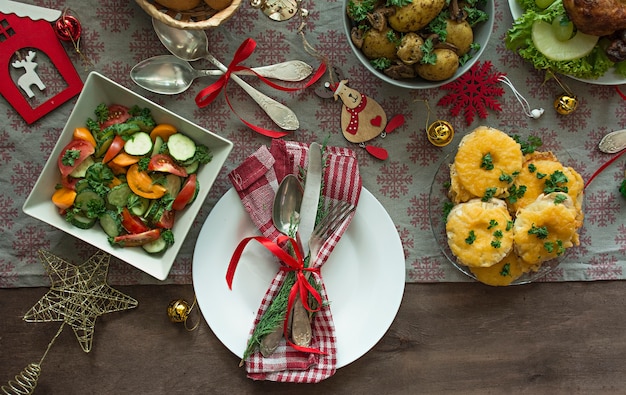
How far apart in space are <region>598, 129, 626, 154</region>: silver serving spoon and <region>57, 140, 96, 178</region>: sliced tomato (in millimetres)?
1338

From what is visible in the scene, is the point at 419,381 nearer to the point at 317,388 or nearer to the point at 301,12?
the point at 317,388

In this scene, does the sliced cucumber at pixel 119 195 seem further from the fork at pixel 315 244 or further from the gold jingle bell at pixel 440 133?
the gold jingle bell at pixel 440 133

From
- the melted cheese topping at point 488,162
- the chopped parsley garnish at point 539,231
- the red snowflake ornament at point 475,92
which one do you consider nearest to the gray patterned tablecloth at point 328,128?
the red snowflake ornament at point 475,92

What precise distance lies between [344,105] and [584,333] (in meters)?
0.95

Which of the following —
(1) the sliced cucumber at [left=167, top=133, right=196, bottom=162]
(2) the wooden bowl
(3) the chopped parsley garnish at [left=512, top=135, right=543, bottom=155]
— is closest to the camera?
(2) the wooden bowl

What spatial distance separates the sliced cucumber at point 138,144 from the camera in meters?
1.38

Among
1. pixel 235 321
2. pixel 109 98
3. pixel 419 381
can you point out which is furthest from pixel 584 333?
pixel 109 98

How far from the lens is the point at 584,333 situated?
1.64m

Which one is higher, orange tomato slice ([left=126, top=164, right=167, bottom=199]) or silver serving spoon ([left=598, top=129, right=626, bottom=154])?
orange tomato slice ([left=126, top=164, right=167, bottom=199])

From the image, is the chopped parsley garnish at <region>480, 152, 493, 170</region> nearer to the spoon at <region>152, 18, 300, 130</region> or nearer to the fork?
the fork

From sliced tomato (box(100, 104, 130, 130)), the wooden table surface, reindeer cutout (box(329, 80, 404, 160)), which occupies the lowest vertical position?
the wooden table surface

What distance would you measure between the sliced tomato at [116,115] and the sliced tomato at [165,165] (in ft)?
0.45

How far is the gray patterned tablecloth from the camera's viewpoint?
1.49m

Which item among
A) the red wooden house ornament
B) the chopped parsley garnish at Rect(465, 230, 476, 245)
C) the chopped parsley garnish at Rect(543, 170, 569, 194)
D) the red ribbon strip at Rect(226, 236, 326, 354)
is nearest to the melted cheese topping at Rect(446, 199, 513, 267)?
the chopped parsley garnish at Rect(465, 230, 476, 245)
